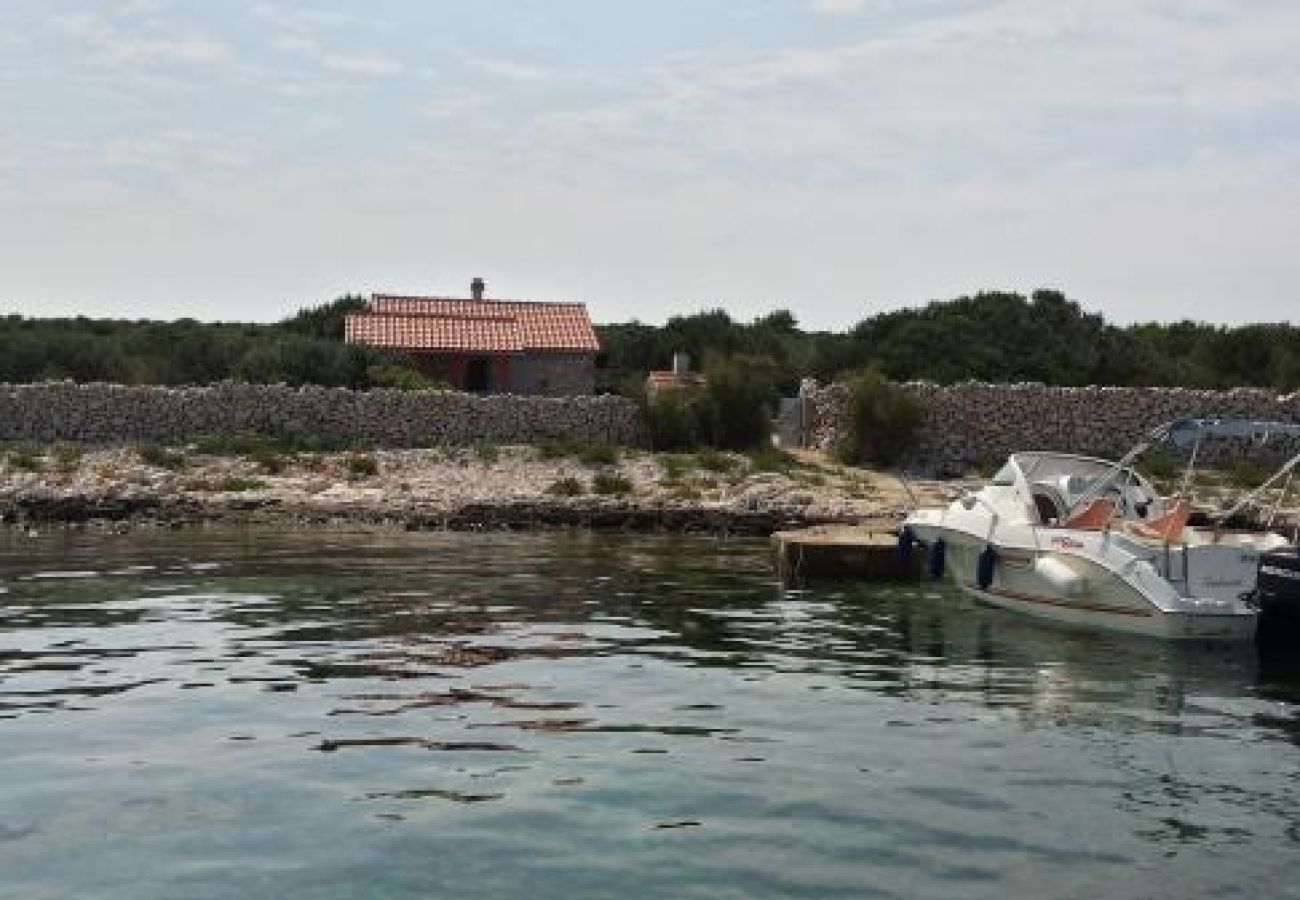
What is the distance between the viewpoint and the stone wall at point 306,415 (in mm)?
38375

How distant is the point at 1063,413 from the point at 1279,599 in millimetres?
24548

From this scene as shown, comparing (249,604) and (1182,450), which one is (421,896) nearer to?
(249,604)

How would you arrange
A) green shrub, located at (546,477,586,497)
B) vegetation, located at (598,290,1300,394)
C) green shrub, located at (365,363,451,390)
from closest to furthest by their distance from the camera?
1. green shrub, located at (546,477,586,497)
2. green shrub, located at (365,363,451,390)
3. vegetation, located at (598,290,1300,394)

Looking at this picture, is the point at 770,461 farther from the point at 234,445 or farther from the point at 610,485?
Answer: the point at 234,445

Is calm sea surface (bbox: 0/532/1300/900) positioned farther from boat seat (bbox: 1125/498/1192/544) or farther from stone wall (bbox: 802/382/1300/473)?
stone wall (bbox: 802/382/1300/473)

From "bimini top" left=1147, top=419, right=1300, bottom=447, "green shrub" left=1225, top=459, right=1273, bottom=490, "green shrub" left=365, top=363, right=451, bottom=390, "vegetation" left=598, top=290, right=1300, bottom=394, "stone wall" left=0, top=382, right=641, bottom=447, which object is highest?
"vegetation" left=598, top=290, right=1300, bottom=394

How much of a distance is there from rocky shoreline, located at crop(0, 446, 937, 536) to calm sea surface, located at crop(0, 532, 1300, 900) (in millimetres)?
10615

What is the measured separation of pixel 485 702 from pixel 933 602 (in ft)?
30.2

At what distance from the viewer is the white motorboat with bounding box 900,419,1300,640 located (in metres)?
16.7

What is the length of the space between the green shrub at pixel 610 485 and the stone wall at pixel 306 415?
211 inches

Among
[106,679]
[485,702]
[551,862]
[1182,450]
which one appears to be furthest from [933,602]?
[1182,450]

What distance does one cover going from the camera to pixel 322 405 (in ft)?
129

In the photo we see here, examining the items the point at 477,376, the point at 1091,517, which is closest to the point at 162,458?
the point at 477,376

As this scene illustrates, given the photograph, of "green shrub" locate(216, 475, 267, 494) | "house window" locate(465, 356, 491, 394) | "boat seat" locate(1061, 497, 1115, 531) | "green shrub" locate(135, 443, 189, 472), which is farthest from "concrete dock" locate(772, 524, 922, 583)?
"house window" locate(465, 356, 491, 394)
